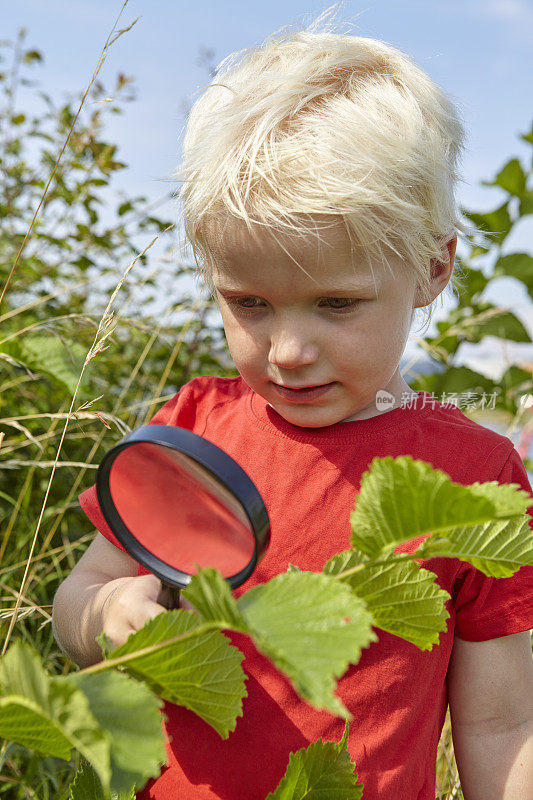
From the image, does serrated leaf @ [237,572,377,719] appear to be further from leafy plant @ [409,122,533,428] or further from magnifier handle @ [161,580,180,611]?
leafy plant @ [409,122,533,428]

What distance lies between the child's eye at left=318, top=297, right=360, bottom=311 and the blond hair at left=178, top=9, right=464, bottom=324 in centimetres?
8

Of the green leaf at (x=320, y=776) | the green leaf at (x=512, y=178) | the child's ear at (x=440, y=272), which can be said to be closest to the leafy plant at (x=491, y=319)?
the green leaf at (x=512, y=178)

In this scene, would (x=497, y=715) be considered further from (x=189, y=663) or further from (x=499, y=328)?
(x=499, y=328)

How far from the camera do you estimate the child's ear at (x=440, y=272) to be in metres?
1.42

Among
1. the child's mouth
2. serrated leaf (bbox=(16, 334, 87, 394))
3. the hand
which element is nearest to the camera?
the hand

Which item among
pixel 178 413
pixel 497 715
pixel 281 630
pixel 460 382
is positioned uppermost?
pixel 281 630

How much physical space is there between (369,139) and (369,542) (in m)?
0.79

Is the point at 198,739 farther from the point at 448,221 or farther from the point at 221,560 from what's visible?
the point at 448,221

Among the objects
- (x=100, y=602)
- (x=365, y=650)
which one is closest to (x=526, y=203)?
(x=365, y=650)

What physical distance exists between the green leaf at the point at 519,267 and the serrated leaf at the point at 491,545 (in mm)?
2629

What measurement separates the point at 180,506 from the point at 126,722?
484mm

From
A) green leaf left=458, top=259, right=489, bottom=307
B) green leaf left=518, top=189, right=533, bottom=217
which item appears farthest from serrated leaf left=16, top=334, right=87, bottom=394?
green leaf left=518, top=189, right=533, bottom=217

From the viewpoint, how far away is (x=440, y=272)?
4.76ft

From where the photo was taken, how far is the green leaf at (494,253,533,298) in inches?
122
